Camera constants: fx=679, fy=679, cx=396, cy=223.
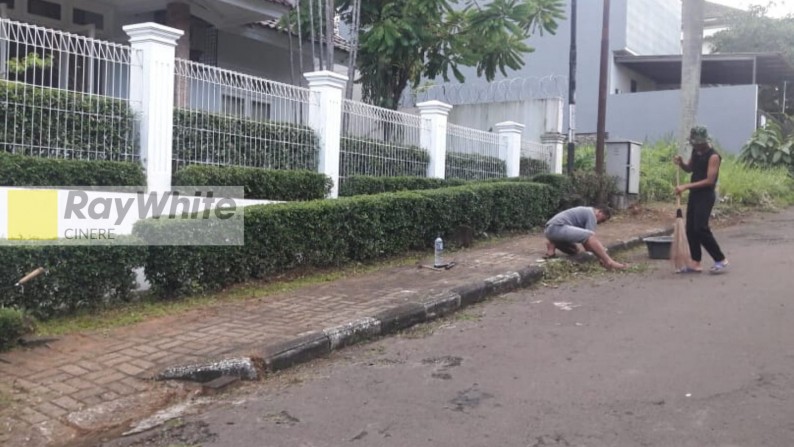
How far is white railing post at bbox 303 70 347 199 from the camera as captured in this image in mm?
9453

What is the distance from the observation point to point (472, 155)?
42.8 ft

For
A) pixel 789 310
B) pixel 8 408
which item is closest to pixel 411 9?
pixel 789 310

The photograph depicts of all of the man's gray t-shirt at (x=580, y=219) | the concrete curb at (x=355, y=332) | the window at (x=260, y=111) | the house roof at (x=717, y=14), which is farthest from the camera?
the house roof at (x=717, y=14)

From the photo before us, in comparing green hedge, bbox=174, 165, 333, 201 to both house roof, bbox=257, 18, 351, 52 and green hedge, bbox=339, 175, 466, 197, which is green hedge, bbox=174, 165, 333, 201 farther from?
house roof, bbox=257, 18, 351, 52

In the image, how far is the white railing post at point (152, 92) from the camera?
7301mm

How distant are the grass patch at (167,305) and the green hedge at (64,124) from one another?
1.72m

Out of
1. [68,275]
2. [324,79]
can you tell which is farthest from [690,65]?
[68,275]

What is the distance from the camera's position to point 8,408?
3.94 meters

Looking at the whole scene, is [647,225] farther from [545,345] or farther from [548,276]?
[545,345]

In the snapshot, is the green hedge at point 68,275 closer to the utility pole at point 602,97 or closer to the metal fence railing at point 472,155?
the metal fence railing at point 472,155

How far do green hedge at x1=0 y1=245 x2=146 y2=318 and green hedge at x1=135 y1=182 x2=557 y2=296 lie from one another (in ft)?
0.99

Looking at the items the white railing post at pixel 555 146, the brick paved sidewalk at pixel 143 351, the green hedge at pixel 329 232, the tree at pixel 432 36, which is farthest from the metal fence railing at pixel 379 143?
the white railing post at pixel 555 146

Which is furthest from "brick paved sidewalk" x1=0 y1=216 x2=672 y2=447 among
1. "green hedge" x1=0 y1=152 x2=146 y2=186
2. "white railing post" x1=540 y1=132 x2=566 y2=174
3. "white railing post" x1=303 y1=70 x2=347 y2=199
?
"white railing post" x1=540 y1=132 x2=566 y2=174

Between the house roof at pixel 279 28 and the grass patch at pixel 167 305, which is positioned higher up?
the house roof at pixel 279 28
